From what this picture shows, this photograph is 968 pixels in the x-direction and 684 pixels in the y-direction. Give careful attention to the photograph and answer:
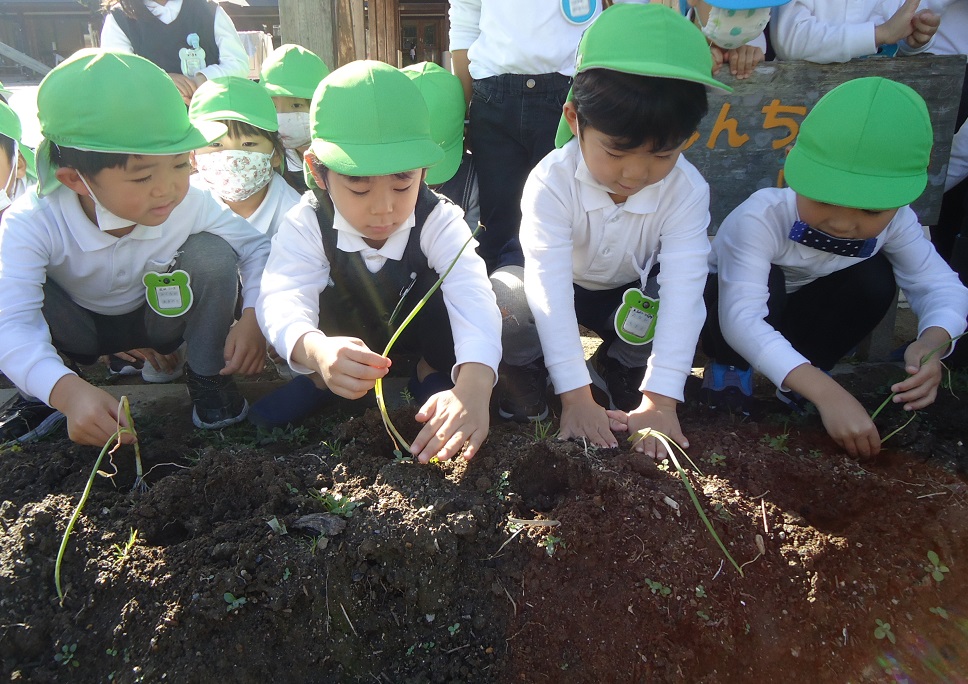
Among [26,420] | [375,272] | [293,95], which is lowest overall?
[26,420]

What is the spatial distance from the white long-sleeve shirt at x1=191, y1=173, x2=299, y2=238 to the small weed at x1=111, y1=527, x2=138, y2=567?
5.40ft

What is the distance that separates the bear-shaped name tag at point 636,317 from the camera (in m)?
2.24

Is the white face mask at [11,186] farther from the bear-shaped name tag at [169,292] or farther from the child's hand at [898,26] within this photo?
the child's hand at [898,26]

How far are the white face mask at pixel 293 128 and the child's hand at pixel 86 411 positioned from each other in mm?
1915

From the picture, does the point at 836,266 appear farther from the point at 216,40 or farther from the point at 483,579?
the point at 216,40

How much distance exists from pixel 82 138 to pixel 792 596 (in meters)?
2.22

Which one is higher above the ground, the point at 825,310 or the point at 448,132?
the point at 448,132

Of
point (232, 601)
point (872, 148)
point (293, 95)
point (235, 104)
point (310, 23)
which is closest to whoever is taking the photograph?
point (232, 601)

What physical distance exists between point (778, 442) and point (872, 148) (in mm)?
879

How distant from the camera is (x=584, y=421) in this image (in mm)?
1912

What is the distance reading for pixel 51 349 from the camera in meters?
1.92

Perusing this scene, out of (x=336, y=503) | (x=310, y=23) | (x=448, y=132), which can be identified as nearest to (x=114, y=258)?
(x=336, y=503)

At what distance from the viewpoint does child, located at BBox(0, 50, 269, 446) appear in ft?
6.18

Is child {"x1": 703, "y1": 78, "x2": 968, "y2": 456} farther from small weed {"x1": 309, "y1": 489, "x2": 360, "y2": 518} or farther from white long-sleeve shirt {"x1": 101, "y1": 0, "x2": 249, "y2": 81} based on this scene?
white long-sleeve shirt {"x1": 101, "y1": 0, "x2": 249, "y2": 81}
